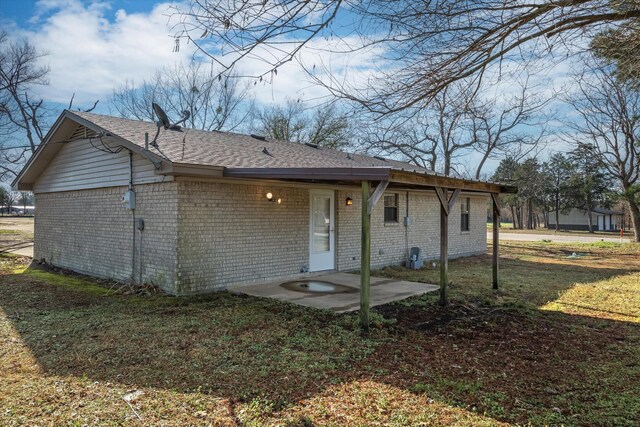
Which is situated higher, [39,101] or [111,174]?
[39,101]

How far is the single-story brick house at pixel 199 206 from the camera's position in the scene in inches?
303

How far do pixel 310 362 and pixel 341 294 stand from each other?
11.6 ft

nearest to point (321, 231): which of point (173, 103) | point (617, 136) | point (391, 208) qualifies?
point (391, 208)

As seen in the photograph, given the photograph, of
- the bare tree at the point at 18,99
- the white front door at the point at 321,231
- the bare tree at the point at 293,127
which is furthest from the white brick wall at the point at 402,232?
the bare tree at the point at 18,99

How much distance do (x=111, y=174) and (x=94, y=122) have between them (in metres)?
1.16

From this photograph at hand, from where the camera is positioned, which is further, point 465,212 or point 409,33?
point 465,212

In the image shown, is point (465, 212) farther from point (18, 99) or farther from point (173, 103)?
point (18, 99)

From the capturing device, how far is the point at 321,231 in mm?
10398

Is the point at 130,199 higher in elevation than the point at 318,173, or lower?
lower

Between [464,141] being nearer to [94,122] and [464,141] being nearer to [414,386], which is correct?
[94,122]

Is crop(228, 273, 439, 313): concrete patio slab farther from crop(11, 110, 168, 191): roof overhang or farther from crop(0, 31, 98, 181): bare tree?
crop(0, 31, 98, 181): bare tree

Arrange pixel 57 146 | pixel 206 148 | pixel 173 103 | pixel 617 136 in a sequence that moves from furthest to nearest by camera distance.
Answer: pixel 173 103 → pixel 617 136 → pixel 57 146 → pixel 206 148

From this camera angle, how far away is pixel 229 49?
3.70 meters

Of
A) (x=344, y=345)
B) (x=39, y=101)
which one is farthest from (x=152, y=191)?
(x=39, y=101)
